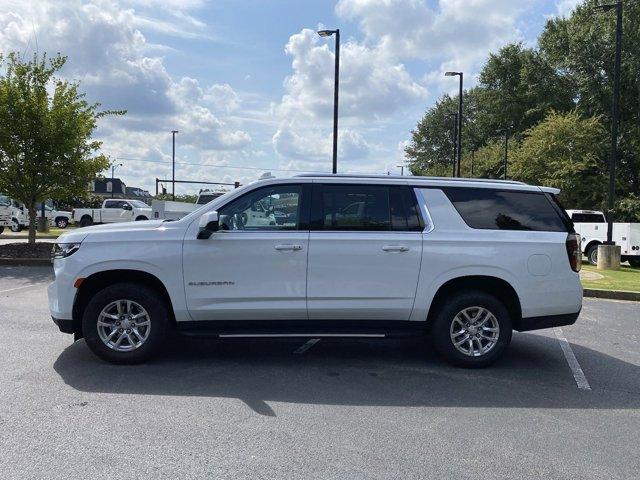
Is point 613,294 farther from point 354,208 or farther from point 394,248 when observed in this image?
point 354,208

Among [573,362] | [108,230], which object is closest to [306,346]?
[108,230]

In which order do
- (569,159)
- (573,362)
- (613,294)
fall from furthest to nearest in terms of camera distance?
(569,159) → (613,294) → (573,362)

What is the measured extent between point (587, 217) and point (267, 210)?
1873 centimetres

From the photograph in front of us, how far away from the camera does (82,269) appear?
555cm

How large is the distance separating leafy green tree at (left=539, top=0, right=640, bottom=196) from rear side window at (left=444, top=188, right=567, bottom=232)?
33.8 m

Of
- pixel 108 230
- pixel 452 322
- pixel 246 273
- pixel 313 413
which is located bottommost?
pixel 313 413

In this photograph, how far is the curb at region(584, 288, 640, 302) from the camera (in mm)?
11211

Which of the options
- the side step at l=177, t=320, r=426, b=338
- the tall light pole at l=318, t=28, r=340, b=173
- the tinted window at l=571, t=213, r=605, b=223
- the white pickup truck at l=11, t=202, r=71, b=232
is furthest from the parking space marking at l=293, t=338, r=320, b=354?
the white pickup truck at l=11, t=202, r=71, b=232

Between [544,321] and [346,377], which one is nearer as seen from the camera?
[346,377]

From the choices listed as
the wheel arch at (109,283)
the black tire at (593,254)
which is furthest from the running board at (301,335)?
the black tire at (593,254)

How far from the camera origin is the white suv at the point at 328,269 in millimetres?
5594

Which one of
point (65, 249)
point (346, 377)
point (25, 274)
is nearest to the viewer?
point (346, 377)

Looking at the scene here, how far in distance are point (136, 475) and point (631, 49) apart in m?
40.2

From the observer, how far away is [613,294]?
37.2 ft
